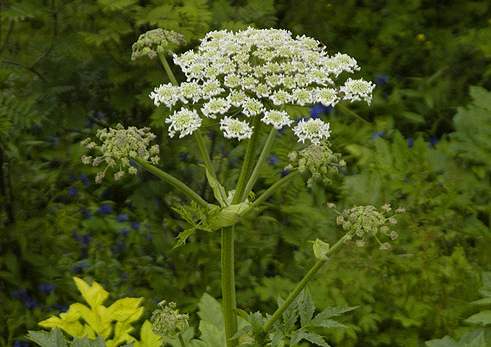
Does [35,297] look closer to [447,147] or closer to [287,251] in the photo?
[287,251]

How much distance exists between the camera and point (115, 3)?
2.86 meters

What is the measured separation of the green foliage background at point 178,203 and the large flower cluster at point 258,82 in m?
0.87

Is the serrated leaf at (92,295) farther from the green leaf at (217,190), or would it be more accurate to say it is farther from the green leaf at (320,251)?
the green leaf at (320,251)

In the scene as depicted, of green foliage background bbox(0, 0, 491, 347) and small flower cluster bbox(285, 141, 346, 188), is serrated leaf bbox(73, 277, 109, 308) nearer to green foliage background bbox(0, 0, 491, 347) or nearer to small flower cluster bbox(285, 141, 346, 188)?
green foliage background bbox(0, 0, 491, 347)

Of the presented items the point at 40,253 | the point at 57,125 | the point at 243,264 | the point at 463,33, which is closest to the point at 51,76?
the point at 57,125

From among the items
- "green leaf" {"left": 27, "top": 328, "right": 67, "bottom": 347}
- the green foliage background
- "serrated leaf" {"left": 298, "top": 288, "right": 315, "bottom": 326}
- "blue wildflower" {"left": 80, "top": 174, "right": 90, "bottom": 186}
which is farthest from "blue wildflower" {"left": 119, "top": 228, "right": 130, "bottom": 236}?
"serrated leaf" {"left": 298, "top": 288, "right": 315, "bottom": 326}

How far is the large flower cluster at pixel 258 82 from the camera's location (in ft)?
5.96

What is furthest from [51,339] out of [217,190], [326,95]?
[326,95]

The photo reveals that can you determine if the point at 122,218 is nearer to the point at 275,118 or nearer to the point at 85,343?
the point at 85,343

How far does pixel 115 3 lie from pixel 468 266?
2127 millimetres

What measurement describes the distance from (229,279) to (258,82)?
0.67 metres

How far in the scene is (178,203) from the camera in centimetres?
362

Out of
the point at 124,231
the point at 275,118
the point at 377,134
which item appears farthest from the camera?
the point at 377,134

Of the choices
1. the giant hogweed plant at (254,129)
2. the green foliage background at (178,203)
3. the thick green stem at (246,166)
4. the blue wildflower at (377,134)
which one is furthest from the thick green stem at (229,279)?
the blue wildflower at (377,134)
